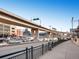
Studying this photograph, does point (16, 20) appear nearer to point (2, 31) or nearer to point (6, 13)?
point (6, 13)

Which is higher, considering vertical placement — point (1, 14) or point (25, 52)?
point (1, 14)

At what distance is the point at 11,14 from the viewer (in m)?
42.4

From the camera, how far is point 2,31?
140 meters

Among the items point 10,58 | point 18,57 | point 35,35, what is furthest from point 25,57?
point 35,35

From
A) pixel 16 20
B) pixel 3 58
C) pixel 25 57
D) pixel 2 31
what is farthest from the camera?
pixel 2 31

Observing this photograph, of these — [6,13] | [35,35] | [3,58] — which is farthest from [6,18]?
[35,35]

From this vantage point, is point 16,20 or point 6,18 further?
point 16,20

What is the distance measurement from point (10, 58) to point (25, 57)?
2550 millimetres

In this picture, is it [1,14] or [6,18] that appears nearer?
[1,14]

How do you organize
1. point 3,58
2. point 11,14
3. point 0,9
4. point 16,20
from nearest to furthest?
point 3,58
point 0,9
point 11,14
point 16,20

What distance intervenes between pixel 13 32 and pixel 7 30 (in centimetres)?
1942

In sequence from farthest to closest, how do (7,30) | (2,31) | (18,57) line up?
(7,30) < (2,31) < (18,57)

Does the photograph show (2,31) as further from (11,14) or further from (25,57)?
(25,57)

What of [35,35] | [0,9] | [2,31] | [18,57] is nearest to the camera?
[18,57]
